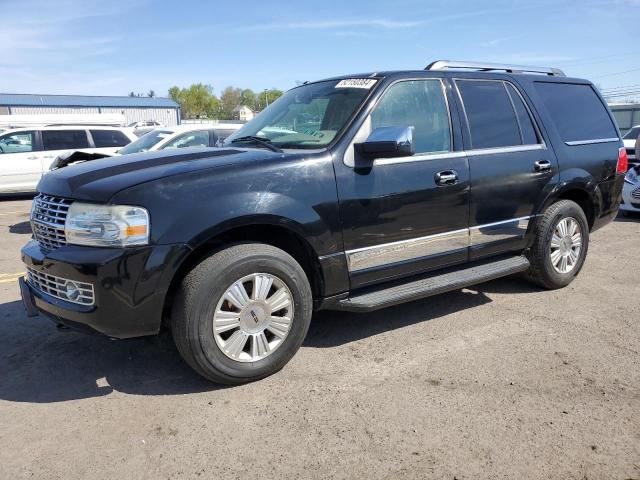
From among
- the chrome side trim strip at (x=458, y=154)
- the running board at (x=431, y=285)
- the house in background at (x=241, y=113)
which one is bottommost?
the running board at (x=431, y=285)

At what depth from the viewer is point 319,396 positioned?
3139 millimetres

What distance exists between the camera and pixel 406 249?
382 cm

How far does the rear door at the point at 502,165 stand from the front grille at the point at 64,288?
279 centimetres

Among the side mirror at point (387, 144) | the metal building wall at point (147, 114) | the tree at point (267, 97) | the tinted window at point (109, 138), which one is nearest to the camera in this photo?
the side mirror at point (387, 144)

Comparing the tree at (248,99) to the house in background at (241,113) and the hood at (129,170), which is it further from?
the hood at (129,170)

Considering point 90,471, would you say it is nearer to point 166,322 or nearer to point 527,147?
point 166,322

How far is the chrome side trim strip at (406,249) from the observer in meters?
3.60

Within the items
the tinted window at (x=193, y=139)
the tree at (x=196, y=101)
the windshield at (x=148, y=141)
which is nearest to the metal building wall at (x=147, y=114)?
the tree at (x=196, y=101)

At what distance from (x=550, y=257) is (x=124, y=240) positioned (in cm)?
375

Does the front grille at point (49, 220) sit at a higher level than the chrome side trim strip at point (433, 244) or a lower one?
higher

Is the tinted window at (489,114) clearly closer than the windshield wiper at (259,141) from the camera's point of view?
No

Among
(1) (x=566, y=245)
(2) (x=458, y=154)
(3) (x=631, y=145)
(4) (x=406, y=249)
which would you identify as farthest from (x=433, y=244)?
(3) (x=631, y=145)

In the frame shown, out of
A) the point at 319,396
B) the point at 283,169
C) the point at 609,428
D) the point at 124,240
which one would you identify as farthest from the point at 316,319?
the point at 609,428

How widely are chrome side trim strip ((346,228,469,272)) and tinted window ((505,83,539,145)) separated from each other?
3.78ft
